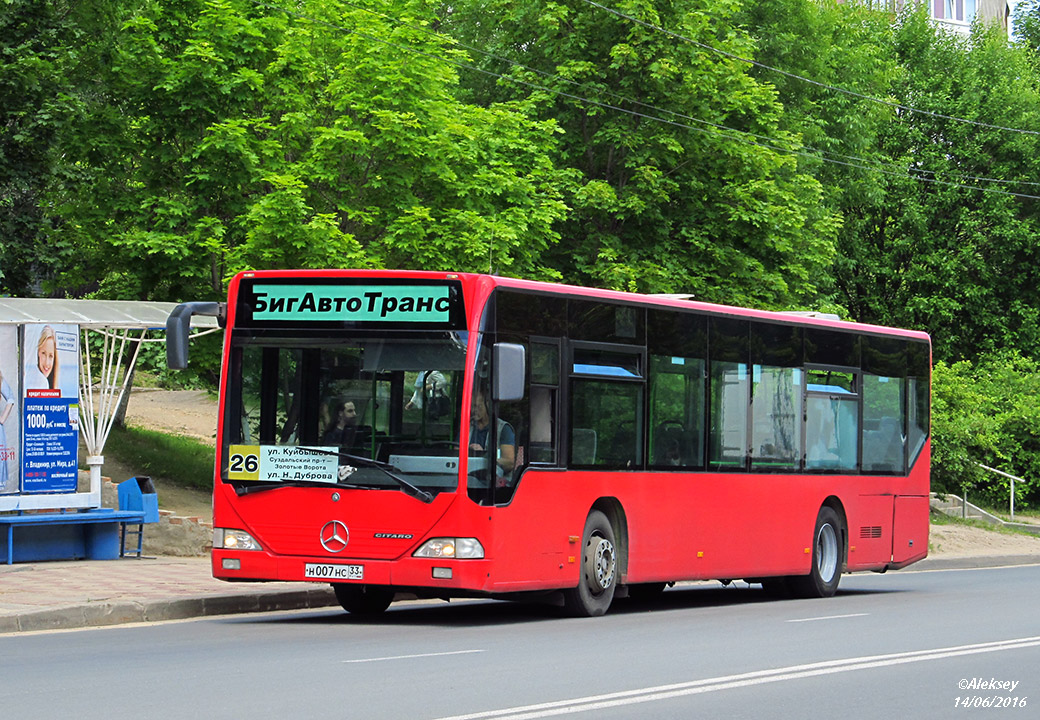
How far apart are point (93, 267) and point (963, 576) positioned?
1580 cm

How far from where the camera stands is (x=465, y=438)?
47.5ft

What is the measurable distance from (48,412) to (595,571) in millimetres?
8211

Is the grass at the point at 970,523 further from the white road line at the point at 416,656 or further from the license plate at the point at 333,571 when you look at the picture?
the white road line at the point at 416,656

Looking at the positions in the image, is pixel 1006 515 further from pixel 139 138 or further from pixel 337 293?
pixel 337 293

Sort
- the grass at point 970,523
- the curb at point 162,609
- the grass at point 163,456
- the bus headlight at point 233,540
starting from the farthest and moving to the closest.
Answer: the grass at point 970,523
the grass at point 163,456
the bus headlight at point 233,540
the curb at point 162,609

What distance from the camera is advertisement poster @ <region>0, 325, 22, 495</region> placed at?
2030 cm

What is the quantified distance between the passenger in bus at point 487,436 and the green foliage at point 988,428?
25177mm

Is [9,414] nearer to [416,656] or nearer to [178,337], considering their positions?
[178,337]

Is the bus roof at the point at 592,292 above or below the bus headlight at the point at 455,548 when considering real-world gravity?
above

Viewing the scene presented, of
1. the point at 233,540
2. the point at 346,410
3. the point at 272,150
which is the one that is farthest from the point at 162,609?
the point at 272,150

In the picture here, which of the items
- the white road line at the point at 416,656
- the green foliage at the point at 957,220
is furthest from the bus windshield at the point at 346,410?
the green foliage at the point at 957,220

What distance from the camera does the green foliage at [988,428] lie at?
38.6 metres

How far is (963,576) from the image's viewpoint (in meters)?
26.0

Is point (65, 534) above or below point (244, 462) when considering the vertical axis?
below
